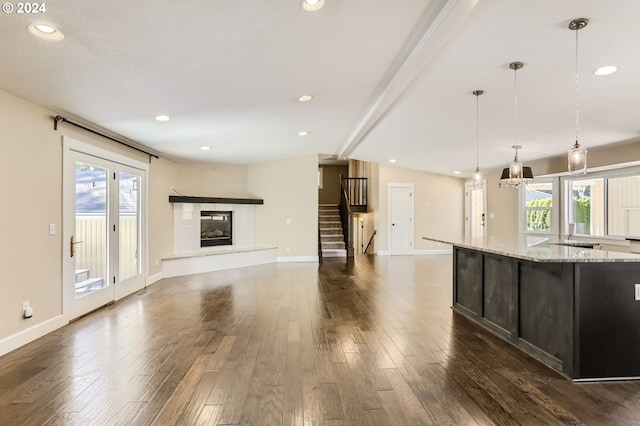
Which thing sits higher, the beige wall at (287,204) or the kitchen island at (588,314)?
the beige wall at (287,204)

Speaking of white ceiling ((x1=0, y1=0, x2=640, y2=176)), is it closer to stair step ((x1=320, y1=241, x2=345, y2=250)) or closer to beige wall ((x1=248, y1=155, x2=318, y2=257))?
beige wall ((x1=248, y1=155, x2=318, y2=257))

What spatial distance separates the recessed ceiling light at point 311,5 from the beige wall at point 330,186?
11.3m

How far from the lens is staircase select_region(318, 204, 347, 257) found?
1030 centimetres

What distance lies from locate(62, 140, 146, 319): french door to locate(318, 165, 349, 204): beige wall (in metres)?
8.45

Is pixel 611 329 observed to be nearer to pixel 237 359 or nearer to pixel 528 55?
pixel 528 55

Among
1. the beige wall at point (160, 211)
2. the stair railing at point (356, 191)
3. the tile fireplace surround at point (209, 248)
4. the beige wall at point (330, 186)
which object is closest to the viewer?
the beige wall at point (160, 211)

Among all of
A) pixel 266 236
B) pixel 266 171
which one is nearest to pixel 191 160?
pixel 266 171

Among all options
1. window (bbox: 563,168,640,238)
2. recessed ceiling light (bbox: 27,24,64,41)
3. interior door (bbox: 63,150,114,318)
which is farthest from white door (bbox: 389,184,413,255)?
recessed ceiling light (bbox: 27,24,64,41)

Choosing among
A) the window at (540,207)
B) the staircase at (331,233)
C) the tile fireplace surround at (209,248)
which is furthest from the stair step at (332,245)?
the window at (540,207)

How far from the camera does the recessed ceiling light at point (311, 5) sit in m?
2.38

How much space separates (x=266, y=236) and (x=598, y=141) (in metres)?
6.89

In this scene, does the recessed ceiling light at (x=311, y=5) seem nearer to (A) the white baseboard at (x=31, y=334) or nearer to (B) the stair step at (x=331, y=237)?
(A) the white baseboard at (x=31, y=334)

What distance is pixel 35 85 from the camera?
308 centimetres

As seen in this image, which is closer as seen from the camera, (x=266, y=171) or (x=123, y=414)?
(x=123, y=414)
